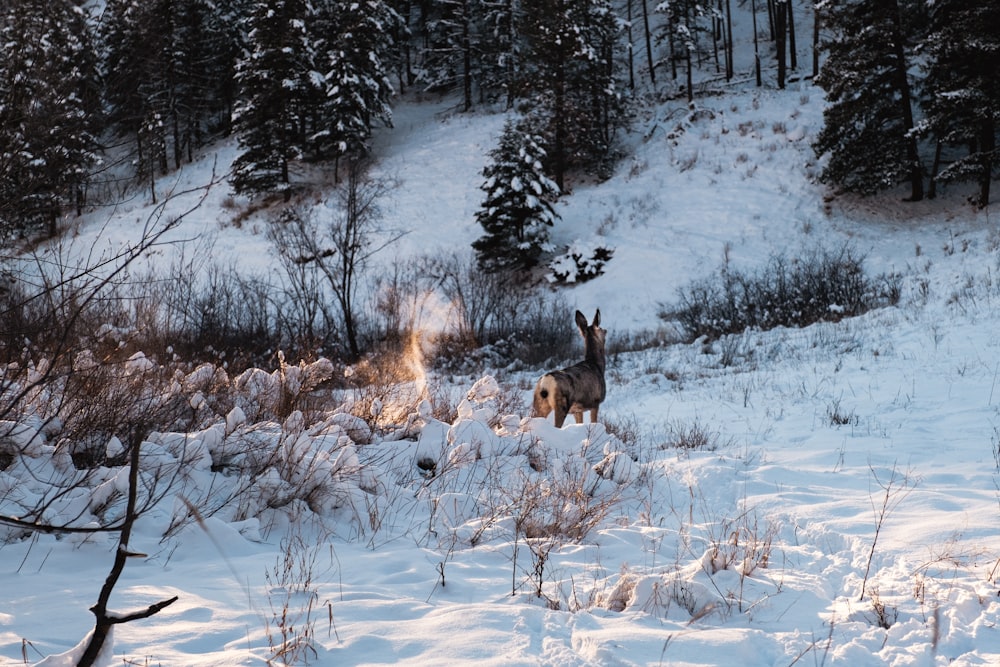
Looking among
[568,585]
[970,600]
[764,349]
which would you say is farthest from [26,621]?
[764,349]

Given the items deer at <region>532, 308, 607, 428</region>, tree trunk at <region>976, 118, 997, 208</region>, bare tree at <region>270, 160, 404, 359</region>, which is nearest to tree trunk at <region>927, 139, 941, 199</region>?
tree trunk at <region>976, 118, 997, 208</region>

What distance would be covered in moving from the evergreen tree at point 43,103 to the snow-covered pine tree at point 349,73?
3138 centimetres

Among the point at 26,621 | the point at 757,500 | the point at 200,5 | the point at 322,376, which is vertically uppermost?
the point at 200,5

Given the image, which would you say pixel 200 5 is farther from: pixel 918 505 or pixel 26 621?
pixel 918 505

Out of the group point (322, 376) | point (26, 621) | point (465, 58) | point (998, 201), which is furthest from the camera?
point (465, 58)

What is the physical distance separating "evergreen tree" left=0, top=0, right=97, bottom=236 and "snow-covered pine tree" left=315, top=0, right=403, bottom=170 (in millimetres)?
31380

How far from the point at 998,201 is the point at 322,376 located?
77.4 ft

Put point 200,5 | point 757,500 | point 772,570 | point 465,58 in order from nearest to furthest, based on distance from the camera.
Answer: point 200,5 < point 772,570 < point 757,500 < point 465,58

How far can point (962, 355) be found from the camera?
891cm

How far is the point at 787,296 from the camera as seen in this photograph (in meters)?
17.3

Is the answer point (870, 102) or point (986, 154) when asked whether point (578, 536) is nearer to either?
point (986, 154)

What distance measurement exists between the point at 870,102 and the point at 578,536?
24.2m

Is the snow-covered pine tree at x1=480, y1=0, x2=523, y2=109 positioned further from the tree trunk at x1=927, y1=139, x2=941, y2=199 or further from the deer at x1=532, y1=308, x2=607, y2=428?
the deer at x1=532, y1=308, x2=607, y2=428

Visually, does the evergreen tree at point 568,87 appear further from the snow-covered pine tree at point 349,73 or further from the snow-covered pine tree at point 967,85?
the snow-covered pine tree at point 967,85
